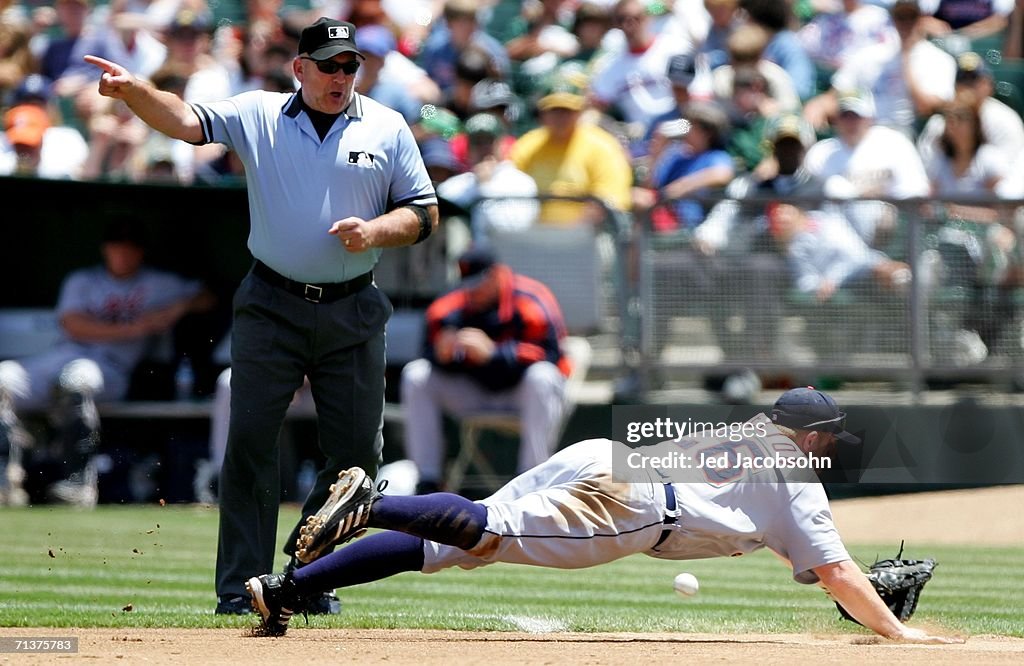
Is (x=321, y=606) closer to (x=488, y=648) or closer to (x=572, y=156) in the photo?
(x=488, y=648)

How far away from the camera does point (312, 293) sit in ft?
21.4

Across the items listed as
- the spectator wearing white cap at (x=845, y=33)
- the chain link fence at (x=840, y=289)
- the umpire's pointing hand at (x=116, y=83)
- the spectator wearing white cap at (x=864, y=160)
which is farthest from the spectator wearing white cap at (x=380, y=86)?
the umpire's pointing hand at (x=116, y=83)

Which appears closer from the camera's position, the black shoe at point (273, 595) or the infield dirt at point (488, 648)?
the infield dirt at point (488, 648)

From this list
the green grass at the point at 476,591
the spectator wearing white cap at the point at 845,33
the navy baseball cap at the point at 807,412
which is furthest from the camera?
the spectator wearing white cap at the point at 845,33

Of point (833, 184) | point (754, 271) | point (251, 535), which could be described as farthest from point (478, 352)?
point (251, 535)

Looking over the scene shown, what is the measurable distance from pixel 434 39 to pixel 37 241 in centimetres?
435

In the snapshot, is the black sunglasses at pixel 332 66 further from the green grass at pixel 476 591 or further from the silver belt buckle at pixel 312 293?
the green grass at pixel 476 591

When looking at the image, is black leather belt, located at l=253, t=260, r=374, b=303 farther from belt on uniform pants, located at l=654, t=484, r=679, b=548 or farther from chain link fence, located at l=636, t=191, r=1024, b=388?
chain link fence, located at l=636, t=191, r=1024, b=388

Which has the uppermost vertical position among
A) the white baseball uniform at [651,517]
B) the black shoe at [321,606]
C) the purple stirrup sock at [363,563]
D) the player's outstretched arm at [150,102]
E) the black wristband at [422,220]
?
the player's outstretched arm at [150,102]

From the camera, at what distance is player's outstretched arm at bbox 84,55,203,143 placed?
6.04 meters

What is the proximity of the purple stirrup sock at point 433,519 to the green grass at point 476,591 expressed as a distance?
0.93 meters

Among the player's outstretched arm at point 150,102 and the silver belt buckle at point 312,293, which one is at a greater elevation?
the player's outstretched arm at point 150,102

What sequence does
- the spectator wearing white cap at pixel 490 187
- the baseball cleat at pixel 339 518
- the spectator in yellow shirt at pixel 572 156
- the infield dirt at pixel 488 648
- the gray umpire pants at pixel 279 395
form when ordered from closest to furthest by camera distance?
the infield dirt at pixel 488 648
the baseball cleat at pixel 339 518
the gray umpire pants at pixel 279 395
the spectator wearing white cap at pixel 490 187
the spectator in yellow shirt at pixel 572 156

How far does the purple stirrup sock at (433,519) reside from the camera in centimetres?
561
